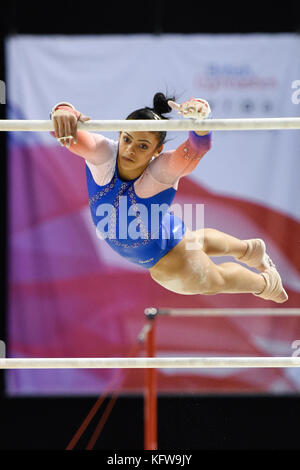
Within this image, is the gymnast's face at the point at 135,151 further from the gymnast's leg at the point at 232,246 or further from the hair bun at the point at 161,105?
the gymnast's leg at the point at 232,246

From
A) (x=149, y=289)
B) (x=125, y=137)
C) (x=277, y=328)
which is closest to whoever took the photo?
(x=125, y=137)

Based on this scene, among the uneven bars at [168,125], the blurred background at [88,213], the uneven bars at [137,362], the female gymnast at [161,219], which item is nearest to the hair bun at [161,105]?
the female gymnast at [161,219]

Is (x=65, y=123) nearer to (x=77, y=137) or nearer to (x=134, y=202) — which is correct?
(x=77, y=137)

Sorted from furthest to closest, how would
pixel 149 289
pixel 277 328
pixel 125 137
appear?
pixel 149 289
pixel 277 328
pixel 125 137

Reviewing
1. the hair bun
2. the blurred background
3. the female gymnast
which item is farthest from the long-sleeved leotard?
the blurred background

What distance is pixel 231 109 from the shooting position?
2.67m

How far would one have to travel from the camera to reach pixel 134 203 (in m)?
1.50

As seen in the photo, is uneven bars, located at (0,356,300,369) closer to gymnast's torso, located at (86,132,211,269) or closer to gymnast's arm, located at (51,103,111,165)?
gymnast's torso, located at (86,132,211,269)
